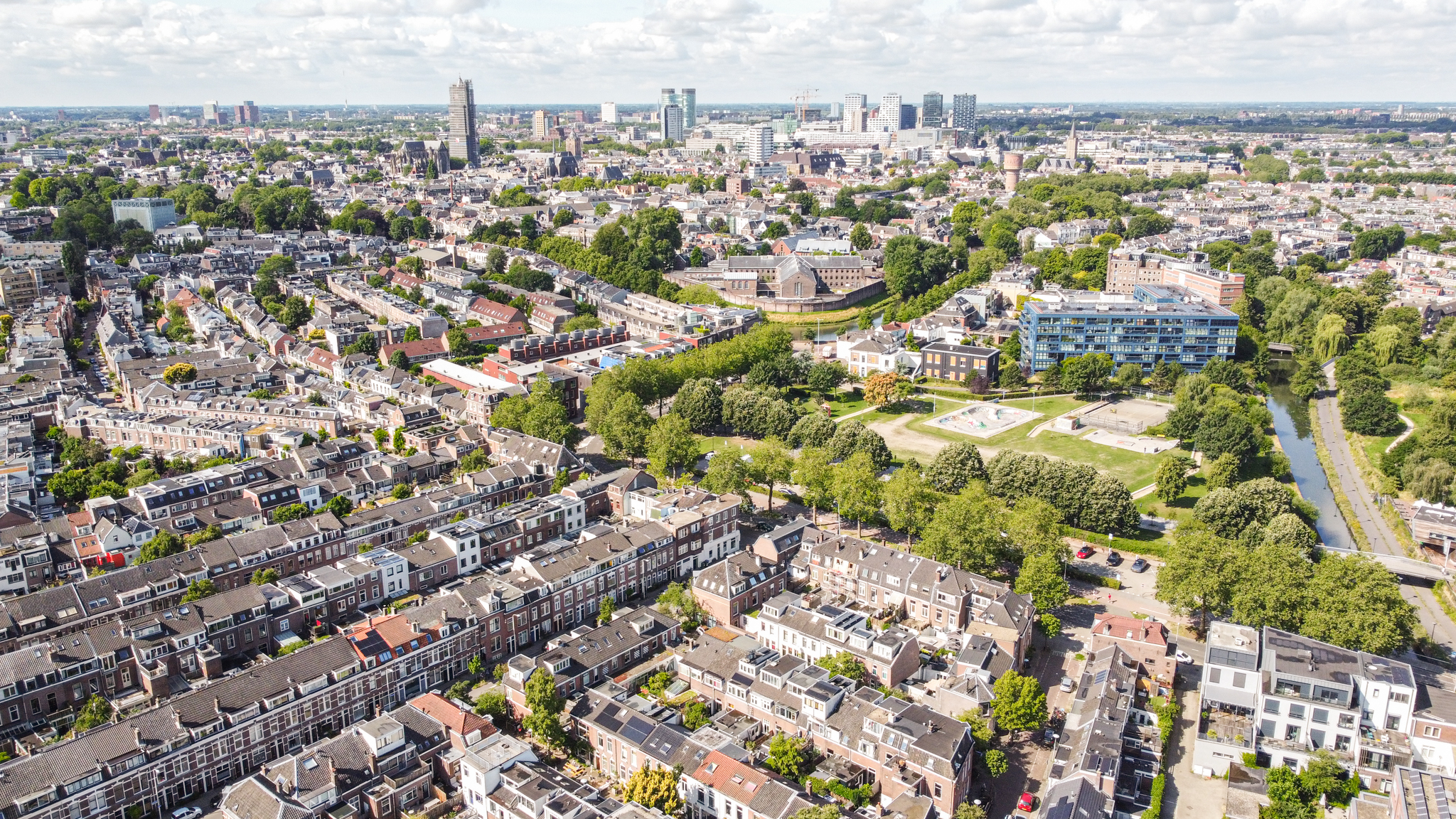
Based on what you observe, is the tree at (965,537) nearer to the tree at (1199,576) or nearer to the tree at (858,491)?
the tree at (858,491)

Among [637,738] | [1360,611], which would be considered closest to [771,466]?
[637,738]

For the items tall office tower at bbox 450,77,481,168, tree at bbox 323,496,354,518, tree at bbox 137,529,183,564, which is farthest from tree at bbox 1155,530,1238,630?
tall office tower at bbox 450,77,481,168

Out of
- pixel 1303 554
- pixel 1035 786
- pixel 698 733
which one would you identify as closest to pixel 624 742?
pixel 698 733

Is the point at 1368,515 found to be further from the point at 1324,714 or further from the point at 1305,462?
the point at 1324,714

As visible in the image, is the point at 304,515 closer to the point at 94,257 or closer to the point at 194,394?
the point at 194,394

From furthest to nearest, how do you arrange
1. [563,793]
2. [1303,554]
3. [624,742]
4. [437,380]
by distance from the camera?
1. [437,380]
2. [1303,554]
3. [624,742]
4. [563,793]

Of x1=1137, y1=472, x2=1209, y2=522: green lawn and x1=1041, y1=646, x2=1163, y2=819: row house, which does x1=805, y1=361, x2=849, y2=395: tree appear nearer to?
x1=1137, y1=472, x2=1209, y2=522: green lawn

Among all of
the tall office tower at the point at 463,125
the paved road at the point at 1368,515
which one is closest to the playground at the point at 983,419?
the paved road at the point at 1368,515

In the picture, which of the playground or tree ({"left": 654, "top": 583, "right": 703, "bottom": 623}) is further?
the playground
